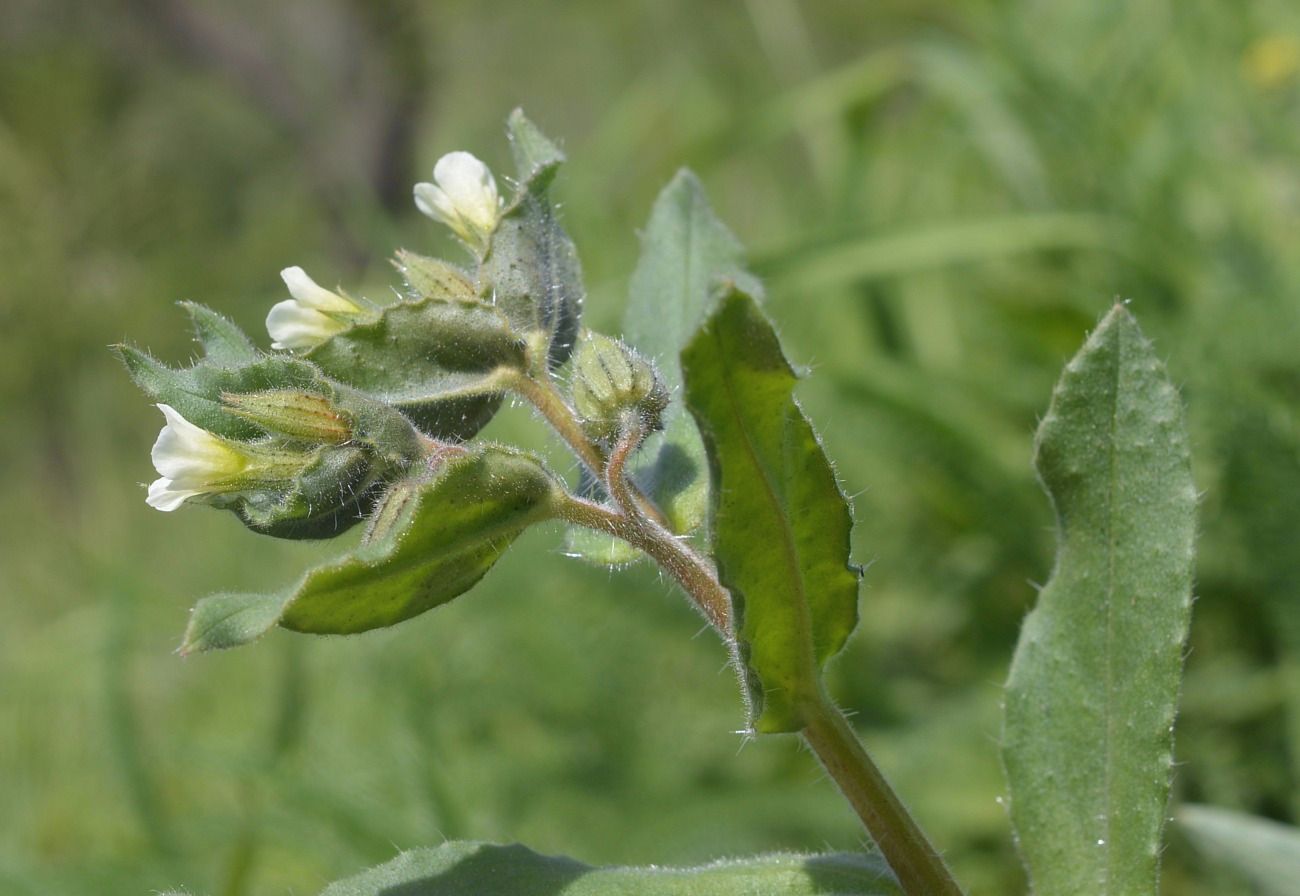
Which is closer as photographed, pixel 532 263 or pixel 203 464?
pixel 203 464

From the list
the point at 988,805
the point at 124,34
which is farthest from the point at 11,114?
the point at 988,805

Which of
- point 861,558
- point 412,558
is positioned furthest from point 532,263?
point 861,558

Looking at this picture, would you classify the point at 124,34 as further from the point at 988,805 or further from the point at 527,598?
the point at 988,805

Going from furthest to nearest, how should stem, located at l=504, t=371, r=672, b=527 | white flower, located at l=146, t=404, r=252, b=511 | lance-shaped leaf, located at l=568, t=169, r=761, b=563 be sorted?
lance-shaped leaf, located at l=568, t=169, r=761, b=563 → stem, located at l=504, t=371, r=672, b=527 → white flower, located at l=146, t=404, r=252, b=511

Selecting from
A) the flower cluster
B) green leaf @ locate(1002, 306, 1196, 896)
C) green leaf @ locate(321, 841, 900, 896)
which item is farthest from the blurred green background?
green leaf @ locate(321, 841, 900, 896)

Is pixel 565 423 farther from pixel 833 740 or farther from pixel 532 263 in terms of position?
pixel 833 740

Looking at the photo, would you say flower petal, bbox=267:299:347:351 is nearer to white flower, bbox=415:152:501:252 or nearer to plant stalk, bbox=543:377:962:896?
white flower, bbox=415:152:501:252
